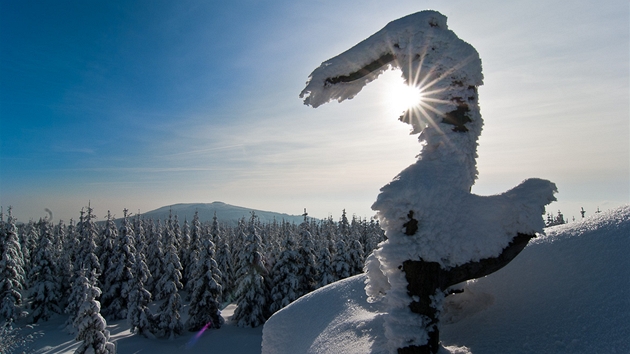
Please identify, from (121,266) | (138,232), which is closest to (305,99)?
(121,266)

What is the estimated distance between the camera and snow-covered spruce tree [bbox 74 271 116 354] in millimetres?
15602

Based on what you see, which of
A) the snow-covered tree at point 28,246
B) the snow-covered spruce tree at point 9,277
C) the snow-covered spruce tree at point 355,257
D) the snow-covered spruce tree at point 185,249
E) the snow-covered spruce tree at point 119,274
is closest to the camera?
the snow-covered spruce tree at point 355,257

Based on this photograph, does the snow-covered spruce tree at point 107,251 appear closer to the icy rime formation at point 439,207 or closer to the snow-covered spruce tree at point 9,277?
the snow-covered spruce tree at point 9,277

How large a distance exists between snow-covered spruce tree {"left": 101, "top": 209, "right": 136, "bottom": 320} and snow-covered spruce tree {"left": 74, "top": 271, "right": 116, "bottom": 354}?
64.6 ft

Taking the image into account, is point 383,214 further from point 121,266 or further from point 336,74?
point 121,266

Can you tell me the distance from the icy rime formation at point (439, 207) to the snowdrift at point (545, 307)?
0.79m

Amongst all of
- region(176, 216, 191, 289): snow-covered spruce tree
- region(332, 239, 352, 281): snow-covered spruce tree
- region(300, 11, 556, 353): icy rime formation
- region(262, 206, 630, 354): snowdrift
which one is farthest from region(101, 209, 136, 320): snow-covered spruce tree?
region(300, 11, 556, 353): icy rime formation

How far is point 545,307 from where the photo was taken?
177 inches

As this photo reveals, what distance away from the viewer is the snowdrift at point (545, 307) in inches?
154

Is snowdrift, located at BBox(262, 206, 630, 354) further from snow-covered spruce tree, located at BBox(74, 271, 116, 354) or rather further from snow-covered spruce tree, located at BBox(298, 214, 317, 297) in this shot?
snow-covered spruce tree, located at BBox(298, 214, 317, 297)

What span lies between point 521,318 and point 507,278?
3.23 feet

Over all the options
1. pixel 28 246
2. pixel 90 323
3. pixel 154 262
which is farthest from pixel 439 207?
pixel 28 246

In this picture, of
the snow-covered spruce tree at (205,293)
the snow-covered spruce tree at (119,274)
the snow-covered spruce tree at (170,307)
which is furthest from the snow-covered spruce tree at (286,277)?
the snow-covered spruce tree at (119,274)

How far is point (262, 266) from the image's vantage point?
3009 centimetres
